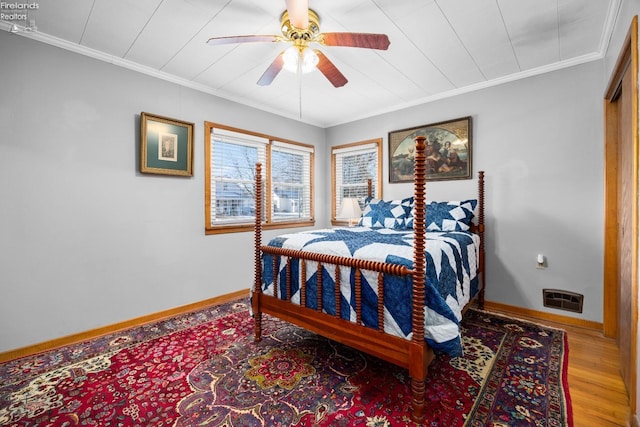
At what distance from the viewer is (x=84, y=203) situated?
2.35 meters

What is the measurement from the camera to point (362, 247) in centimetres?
185

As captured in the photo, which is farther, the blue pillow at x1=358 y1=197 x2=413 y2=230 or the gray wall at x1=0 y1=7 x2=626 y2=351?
the blue pillow at x1=358 y1=197 x2=413 y2=230

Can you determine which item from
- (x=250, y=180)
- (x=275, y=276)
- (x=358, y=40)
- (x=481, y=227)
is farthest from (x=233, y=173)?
(x=481, y=227)

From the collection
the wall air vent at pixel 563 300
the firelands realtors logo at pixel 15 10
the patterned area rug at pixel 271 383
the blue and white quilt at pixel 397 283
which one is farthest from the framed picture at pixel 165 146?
the wall air vent at pixel 563 300

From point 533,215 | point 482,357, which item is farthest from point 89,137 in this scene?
point 533,215

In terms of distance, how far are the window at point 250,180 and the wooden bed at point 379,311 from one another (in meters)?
1.25

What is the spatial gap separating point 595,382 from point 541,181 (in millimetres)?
1752

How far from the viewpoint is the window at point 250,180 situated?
3273 millimetres

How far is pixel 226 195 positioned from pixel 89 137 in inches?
55.1

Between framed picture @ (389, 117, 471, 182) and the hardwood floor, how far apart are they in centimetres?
181

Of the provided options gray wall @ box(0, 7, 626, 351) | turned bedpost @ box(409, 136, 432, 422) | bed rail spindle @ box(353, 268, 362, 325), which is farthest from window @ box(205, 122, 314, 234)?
turned bedpost @ box(409, 136, 432, 422)

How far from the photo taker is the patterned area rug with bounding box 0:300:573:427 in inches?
57.2

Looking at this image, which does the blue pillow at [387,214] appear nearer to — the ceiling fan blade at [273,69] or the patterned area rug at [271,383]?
the patterned area rug at [271,383]

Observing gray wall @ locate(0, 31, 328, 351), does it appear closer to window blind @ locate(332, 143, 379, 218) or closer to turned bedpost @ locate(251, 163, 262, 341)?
turned bedpost @ locate(251, 163, 262, 341)
